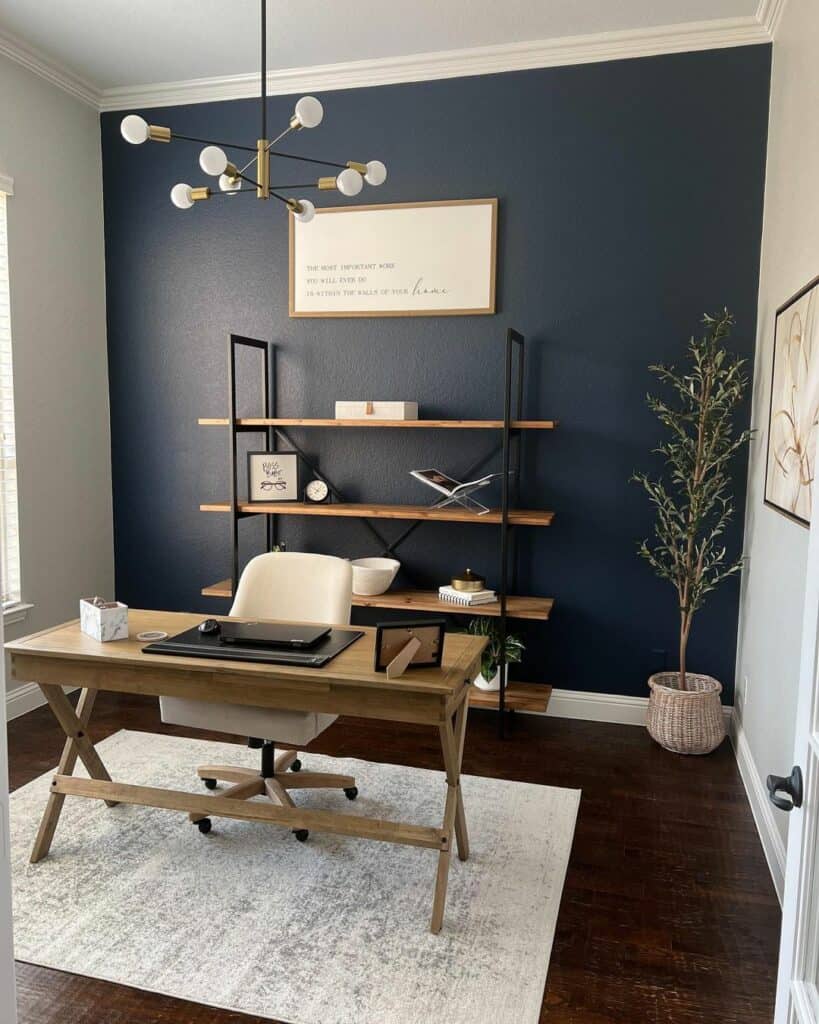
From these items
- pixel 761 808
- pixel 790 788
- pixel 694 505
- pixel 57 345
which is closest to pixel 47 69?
pixel 57 345

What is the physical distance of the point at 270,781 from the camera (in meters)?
2.92

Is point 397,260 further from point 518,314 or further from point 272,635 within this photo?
point 272,635

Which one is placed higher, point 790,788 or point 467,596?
point 790,788

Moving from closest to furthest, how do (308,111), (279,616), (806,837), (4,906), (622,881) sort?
(4,906)
(806,837)
(308,111)
(622,881)
(279,616)

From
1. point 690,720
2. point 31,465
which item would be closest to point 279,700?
point 690,720

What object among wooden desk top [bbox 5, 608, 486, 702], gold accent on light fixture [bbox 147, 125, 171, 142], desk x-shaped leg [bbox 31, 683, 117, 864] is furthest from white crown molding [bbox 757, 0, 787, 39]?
desk x-shaped leg [bbox 31, 683, 117, 864]

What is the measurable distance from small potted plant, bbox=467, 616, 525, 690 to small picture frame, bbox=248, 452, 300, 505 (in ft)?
3.68

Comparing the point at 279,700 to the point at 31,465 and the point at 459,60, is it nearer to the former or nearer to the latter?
the point at 31,465

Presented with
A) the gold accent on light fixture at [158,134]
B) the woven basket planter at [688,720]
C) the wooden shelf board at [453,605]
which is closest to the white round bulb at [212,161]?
the gold accent on light fixture at [158,134]

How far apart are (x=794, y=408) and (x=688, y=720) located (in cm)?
147

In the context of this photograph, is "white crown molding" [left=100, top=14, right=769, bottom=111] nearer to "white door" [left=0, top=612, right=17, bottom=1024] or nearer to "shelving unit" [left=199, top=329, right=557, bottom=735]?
"shelving unit" [left=199, top=329, right=557, bottom=735]

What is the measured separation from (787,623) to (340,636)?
1.44m

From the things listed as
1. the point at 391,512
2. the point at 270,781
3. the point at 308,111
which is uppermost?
the point at 308,111

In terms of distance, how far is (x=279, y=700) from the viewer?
7.79 ft
